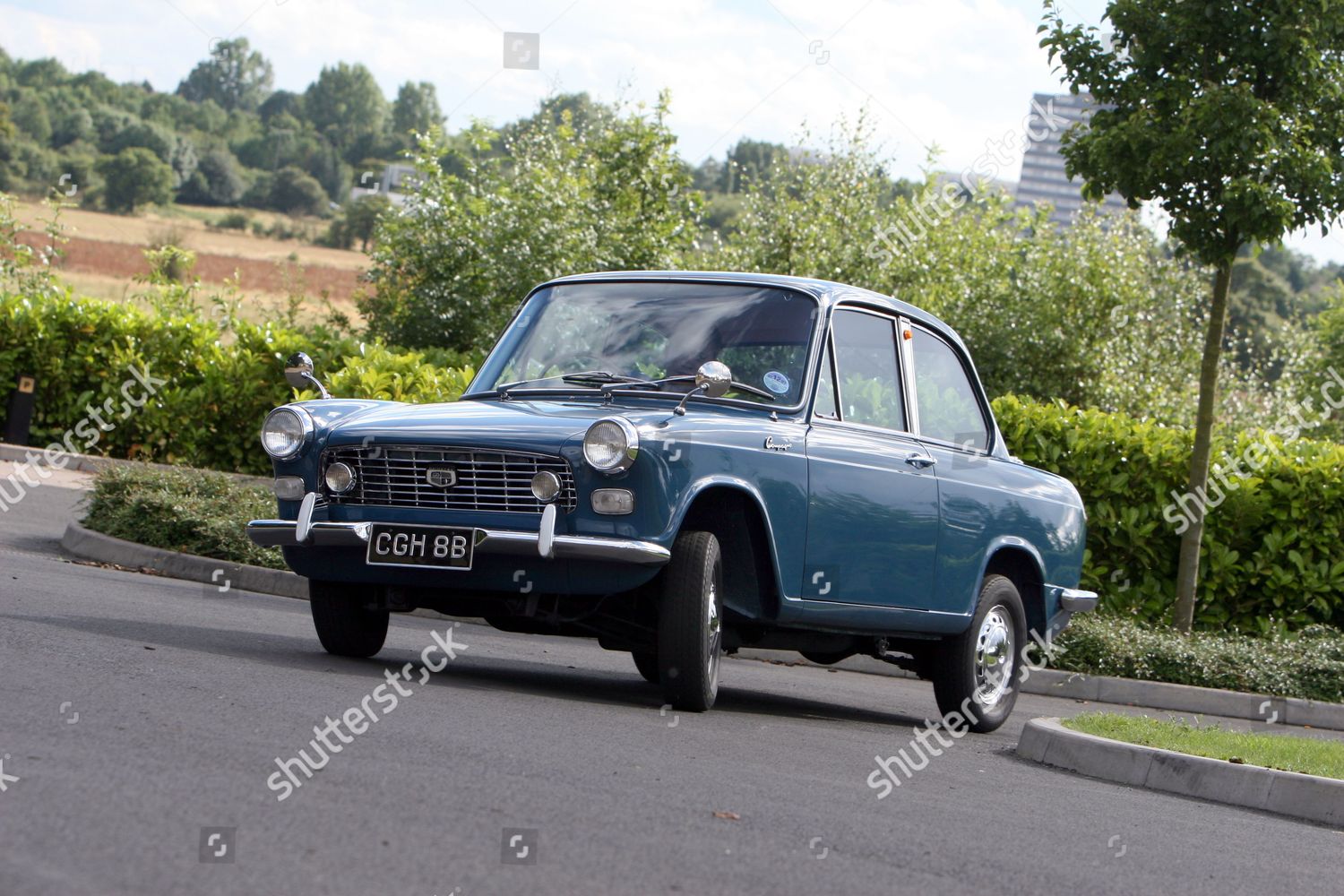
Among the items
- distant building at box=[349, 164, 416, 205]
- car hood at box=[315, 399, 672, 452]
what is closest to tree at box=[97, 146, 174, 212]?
distant building at box=[349, 164, 416, 205]

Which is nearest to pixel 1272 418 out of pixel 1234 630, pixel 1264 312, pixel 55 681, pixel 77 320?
pixel 1234 630

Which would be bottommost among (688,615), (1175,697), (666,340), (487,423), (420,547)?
(1175,697)

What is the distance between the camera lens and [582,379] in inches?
313

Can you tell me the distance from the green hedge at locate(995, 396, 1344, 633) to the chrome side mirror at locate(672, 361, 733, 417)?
806 centimetres

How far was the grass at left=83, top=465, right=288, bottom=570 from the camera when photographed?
12141 millimetres

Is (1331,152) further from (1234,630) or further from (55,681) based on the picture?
(55,681)

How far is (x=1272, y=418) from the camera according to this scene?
98.5 ft

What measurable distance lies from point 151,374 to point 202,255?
2267 inches

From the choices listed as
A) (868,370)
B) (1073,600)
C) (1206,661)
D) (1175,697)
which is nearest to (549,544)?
(868,370)

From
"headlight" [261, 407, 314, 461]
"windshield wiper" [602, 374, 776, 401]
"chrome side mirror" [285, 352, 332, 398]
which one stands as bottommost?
"headlight" [261, 407, 314, 461]

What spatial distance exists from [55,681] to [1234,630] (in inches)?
408

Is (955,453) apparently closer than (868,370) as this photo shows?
No

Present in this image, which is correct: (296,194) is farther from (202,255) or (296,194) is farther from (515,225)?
(515,225)

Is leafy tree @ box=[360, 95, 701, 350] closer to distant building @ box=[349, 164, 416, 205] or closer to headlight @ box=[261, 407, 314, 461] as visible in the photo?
distant building @ box=[349, 164, 416, 205]
